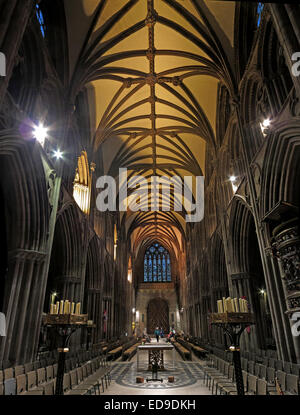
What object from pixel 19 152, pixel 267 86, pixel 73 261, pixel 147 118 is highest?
pixel 147 118

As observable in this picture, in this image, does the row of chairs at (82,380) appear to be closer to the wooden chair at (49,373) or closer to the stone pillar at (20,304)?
the wooden chair at (49,373)

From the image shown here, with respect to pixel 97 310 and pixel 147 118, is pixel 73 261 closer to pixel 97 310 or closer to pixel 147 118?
pixel 97 310

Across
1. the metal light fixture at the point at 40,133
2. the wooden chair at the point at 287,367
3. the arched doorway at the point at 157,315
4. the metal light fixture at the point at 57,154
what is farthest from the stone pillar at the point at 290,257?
the arched doorway at the point at 157,315

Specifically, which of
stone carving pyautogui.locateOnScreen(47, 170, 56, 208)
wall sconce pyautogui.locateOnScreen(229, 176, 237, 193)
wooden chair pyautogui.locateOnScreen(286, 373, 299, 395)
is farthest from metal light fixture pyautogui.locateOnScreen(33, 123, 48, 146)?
wooden chair pyautogui.locateOnScreen(286, 373, 299, 395)

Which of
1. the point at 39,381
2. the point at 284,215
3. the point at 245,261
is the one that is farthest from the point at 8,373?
the point at 245,261

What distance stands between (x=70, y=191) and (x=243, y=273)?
8.49 meters

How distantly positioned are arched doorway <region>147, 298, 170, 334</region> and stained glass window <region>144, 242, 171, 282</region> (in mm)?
3488

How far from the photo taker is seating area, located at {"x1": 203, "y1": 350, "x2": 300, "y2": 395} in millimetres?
4859

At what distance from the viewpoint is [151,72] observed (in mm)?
13461

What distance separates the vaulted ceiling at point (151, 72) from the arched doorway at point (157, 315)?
2477 cm

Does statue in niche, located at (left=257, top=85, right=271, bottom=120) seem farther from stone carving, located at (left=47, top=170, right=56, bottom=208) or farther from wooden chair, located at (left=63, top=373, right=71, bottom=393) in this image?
wooden chair, located at (left=63, top=373, right=71, bottom=393)

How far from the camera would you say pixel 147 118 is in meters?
16.7

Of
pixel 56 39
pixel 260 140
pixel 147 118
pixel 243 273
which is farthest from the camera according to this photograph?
pixel 147 118
